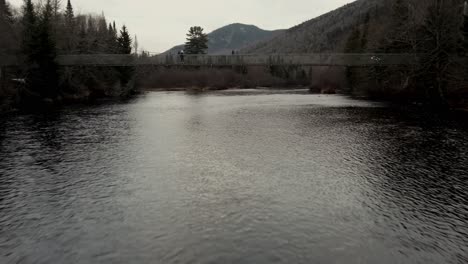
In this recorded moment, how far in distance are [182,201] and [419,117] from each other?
3388cm

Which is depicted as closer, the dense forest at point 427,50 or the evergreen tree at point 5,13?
the dense forest at point 427,50

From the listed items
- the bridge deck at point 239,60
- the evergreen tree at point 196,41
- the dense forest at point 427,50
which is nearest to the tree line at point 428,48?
the dense forest at point 427,50

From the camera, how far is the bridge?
5825 cm

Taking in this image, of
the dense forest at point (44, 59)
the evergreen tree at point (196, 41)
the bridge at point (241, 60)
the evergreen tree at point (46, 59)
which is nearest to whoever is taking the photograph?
the dense forest at point (44, 59)

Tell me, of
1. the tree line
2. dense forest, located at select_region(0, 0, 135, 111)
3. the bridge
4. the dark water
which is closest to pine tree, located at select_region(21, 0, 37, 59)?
dense forest, located at select_region(0, 0, 135, 111)

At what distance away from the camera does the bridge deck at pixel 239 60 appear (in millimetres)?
58438

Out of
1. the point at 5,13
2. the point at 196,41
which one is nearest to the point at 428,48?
the point at 5,13

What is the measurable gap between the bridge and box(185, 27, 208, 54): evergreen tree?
234ft

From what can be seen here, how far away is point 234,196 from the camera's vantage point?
54.5 feet

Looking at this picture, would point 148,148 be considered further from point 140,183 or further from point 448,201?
point 448,201

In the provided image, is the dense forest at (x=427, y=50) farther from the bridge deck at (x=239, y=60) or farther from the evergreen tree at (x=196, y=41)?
the evergreen tree at (x=196, y=41)

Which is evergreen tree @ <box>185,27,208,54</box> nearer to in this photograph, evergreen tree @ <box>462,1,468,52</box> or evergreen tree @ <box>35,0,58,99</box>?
evergreen tree @ <box>35,0,58,99</box>

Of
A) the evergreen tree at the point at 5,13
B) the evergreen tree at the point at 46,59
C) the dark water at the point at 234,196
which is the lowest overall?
the dark water at the point at 234,196

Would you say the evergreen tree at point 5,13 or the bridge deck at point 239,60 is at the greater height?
the evergreen tree at point 5,13
